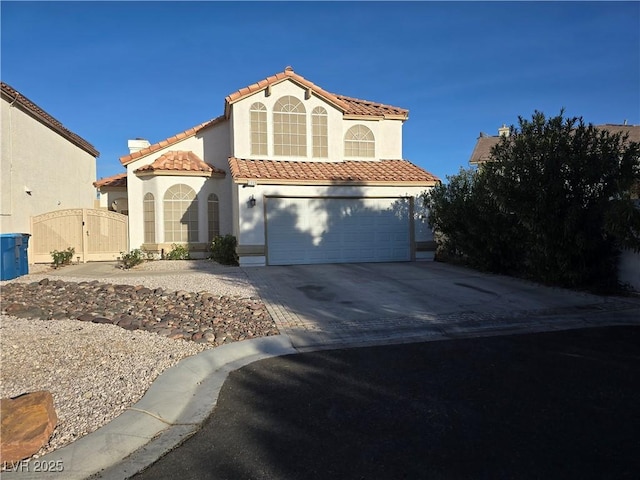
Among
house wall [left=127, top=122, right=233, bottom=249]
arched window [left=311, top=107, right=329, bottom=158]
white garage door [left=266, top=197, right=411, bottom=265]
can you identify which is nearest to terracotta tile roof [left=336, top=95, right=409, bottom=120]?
arched window [left=311, top=107, right=329, bottom=158]

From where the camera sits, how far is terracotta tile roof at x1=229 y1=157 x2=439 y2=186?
14.7m

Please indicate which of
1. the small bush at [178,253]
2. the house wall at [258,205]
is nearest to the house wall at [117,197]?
the small bush at [178,253]

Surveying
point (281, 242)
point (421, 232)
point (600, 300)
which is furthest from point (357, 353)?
point (421, 232)

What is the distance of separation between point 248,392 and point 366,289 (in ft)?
19.0

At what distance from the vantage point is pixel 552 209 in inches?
386

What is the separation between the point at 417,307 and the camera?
27.2 feet

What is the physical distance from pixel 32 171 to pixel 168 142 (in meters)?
5.12

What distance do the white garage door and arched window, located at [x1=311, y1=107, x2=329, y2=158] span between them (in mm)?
2671

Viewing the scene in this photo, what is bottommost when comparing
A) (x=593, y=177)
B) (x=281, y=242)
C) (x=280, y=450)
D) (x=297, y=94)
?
(x=280, y=450)

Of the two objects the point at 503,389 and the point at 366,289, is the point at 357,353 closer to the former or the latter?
the point at 503,389

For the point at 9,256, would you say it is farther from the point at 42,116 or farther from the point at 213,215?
the point at 42,116

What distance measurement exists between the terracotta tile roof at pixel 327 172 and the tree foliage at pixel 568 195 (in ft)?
15.8

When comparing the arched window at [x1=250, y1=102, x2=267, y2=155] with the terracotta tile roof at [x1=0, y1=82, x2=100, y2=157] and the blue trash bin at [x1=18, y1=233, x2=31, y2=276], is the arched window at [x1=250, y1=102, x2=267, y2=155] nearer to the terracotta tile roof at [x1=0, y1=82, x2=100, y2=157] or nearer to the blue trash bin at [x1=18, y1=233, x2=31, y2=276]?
the blue trash bin at [x1=18, y1=233, x2=31, y2=276]

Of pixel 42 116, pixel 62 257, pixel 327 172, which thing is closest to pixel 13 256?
pixel 62 257
